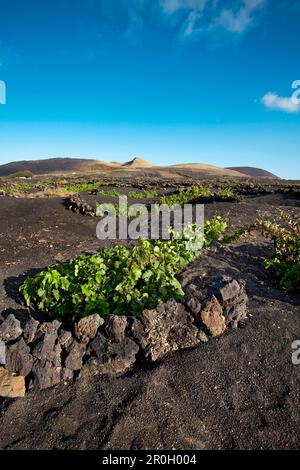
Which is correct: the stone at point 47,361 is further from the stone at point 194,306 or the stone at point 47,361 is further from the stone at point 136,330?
the stone at point 194,306

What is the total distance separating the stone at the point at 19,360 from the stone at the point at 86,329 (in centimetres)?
53

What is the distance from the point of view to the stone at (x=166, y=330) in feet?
13.4

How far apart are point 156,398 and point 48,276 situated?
230 cm

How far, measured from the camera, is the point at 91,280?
16.4 feet

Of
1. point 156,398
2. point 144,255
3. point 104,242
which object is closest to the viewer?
point 156,398

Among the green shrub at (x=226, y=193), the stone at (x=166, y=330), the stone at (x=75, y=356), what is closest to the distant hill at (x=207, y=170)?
the green shrub at (x=226, y=193)

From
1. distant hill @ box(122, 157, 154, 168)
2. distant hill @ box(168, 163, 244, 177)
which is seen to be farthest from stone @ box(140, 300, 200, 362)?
distant hill @ box(122, 157, 154, 168)

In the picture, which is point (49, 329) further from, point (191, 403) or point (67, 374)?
point (191, 403)

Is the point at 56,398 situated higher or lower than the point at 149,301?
lower

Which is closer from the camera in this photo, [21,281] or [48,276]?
[48,276]

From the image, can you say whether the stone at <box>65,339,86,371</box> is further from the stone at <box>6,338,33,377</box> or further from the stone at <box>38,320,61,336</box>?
the stone at <box>6,338,33,377</box>

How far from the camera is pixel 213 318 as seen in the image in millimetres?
4324
